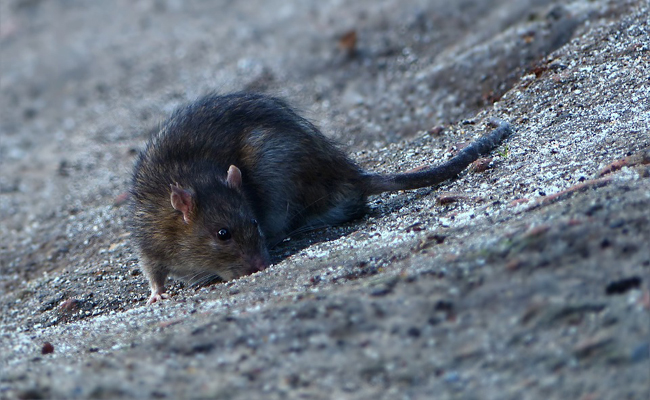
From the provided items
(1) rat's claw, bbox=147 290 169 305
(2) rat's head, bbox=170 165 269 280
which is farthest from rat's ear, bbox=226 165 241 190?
(1) rat's claw, bbox=147 290 169 305

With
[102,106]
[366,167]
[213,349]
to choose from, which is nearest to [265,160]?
[366,167]

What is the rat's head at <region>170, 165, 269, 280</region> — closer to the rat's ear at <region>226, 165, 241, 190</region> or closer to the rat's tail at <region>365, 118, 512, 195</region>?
the rat's ear at <region>226, 165, 241, 190</region>

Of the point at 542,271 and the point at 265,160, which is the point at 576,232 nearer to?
the point at 542,271

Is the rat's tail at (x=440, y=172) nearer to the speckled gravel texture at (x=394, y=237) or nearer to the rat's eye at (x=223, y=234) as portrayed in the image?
the speckled gravel texture at (x=394, y=237)

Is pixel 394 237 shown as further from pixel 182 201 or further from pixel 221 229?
pixel 182 201

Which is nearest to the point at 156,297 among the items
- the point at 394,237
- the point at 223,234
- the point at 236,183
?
the point at 223,234

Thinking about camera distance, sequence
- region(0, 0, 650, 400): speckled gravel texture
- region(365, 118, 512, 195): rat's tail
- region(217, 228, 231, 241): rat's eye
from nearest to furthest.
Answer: region(0, 0, 650, 400): speckled gravel texture, region(217, 228, 231, 241): rat's eye, region(365, 118, 512, 195): rat's tail

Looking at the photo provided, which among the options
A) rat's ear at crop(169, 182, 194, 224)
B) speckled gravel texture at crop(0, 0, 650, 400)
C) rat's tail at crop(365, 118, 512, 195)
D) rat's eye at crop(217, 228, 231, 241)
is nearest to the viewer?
speckled gravel texture at crop(0, 0, 650, 400)

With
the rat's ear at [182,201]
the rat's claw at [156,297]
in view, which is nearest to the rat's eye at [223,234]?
the rat's ear at [182,201]
